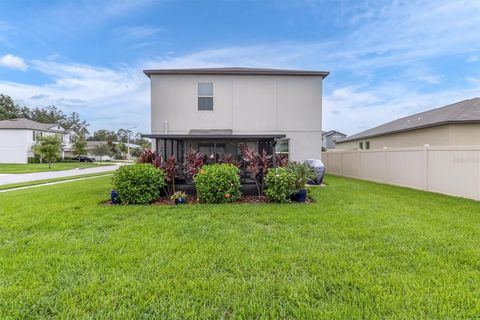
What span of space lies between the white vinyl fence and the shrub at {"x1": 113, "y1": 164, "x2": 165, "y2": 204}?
9.27 meters

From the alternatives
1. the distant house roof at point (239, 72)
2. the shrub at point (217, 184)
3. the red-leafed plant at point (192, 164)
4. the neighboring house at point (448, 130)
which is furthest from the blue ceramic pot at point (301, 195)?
the neighboring house at point (448, 130)

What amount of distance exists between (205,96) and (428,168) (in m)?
10.2

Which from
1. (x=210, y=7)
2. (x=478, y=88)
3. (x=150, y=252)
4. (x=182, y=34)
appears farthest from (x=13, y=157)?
(x=478, y=88)

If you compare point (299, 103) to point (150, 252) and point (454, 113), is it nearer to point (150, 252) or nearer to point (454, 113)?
point (454, 113)

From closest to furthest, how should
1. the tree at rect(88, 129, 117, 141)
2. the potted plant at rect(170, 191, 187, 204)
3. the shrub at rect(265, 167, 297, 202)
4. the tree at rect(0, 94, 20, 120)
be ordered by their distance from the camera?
the shrub at rect(265, 167, 297, 202), the potted plant at rect(170, 191, 187, 204), the tree at rect(0, 94, 20, 120), the tree at rect(88, 129, 117, 141)

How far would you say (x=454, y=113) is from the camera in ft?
46.4

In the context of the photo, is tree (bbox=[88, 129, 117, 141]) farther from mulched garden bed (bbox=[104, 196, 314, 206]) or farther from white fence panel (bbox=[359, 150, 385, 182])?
mulched garden bed (bbox=[104, 196, 314, 206])

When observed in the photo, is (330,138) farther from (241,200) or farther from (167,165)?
(167,165)

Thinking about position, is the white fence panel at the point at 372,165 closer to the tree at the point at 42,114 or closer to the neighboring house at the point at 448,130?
the neighboring house at the point at 448,130

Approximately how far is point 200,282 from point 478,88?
83.3ft

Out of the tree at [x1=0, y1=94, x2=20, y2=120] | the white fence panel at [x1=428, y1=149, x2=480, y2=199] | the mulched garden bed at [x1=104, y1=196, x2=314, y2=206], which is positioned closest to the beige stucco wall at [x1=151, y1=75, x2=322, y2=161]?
the white fence panel at [x1=428, y1=149, x2=480, y2=199]

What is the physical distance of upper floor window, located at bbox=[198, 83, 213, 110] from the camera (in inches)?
532

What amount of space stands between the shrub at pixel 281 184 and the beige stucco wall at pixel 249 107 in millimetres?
6301

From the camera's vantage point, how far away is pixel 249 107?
1364 cm
